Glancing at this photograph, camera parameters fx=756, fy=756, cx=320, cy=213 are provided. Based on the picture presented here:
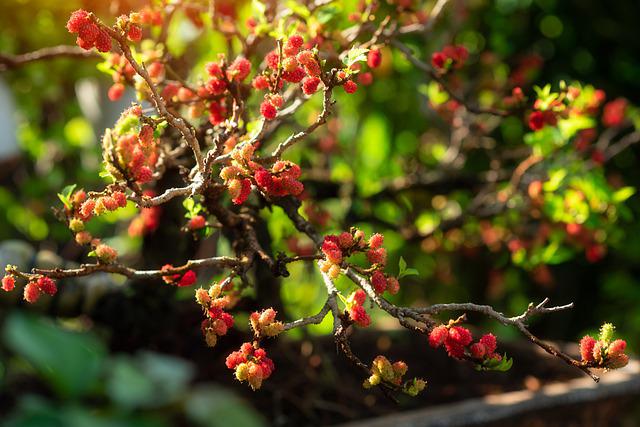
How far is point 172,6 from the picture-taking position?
204 cm

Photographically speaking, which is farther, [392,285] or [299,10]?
[299,10]

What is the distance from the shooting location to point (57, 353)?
63cm

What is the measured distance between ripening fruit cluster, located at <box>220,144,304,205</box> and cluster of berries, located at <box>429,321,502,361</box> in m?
0.36

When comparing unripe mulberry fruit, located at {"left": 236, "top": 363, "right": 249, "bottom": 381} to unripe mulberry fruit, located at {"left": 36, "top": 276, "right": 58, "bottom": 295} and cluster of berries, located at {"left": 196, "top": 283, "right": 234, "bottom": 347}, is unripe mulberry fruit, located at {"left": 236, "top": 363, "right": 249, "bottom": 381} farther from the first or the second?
unripe mulberry fruit, located at {"left": 36, "top": 276, "right": 58, "bottom": 295}

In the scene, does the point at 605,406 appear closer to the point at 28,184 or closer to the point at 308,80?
the point at 308,80

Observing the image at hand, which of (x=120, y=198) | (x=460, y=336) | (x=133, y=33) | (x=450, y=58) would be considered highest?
(x=133, y=33)

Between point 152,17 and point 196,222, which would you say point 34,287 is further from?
point 152,17

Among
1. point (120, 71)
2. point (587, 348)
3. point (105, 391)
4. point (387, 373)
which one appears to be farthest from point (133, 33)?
point (587, 348)

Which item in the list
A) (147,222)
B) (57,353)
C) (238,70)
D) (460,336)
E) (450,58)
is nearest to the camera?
(57,353)

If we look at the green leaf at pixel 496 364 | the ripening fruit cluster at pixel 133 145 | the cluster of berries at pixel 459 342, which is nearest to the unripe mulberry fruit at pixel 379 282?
the cluster of berries at pixel 459 342

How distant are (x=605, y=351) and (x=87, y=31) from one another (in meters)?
1.10

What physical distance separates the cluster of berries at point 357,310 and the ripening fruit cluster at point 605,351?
Result: 410 millimetres

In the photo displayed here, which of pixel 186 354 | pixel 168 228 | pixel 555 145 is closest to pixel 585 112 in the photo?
pixel 555 145

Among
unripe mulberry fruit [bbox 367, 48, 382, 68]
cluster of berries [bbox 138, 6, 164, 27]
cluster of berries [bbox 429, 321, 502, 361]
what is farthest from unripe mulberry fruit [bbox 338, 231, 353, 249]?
cluster of berries [bbox 138, 6, 164, 27]
